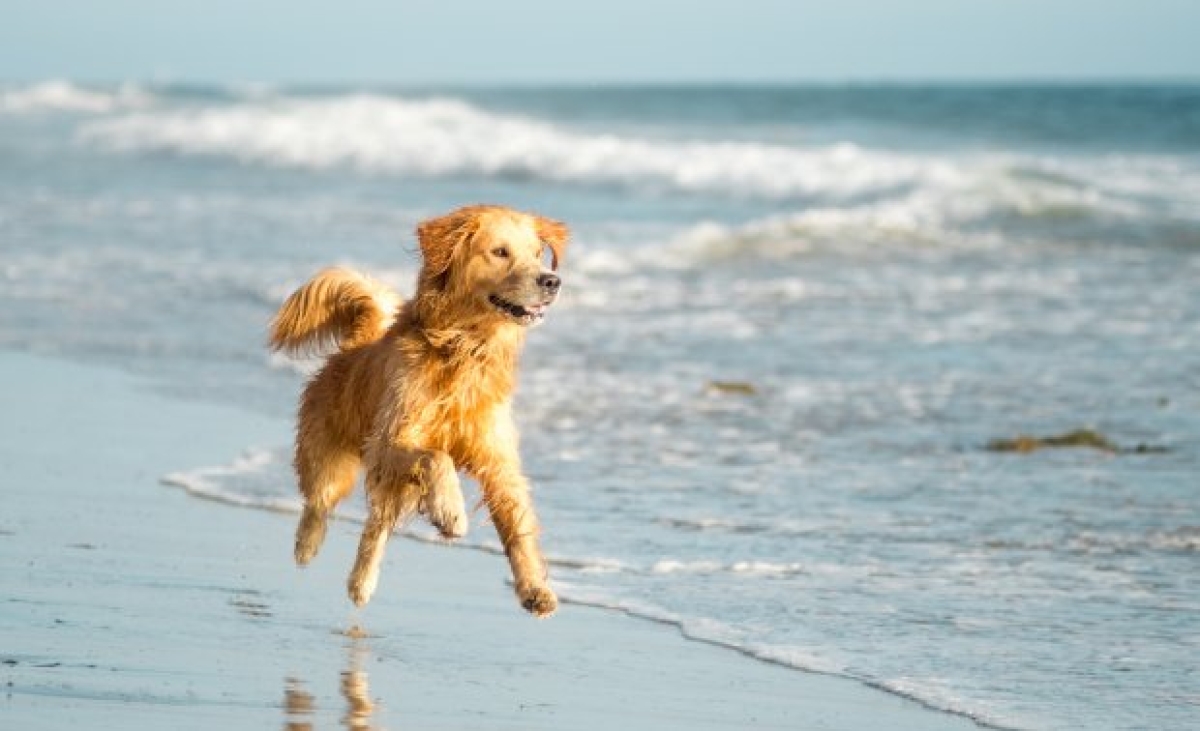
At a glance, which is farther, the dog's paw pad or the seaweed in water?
the seaweed in water

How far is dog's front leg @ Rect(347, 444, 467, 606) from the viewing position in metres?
6.01

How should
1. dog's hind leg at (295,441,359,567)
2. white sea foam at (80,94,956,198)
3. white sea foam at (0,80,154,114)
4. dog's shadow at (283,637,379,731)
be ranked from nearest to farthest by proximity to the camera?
dog's shadow at (283,637,379,731), dog's hind leg at (295,441,359,567), white sea foam at (80,94,956,198), white sea foam at (0,80,154,114)

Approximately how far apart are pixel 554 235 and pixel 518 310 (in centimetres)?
38

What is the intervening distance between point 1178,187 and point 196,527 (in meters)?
22.9

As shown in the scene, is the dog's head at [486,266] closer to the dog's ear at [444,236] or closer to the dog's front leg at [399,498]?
the dog's ear at [444,236]

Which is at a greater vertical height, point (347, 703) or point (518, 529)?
point (518, 529)

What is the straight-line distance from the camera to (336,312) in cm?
742

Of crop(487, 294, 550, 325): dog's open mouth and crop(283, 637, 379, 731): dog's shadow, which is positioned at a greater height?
crop(487, 294, 550, 325): dog's open mouth

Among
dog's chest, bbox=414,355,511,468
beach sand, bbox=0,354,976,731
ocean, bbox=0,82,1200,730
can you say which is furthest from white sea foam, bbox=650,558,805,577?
dog's chest, bbox=414,355,511,468

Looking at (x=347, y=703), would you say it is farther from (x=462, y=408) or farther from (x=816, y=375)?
(x=816, y=375)

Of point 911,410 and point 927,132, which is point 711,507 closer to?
point 911,410

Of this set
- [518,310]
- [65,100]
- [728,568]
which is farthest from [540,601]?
[65,100]

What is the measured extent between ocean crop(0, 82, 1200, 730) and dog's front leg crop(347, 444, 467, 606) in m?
0.83

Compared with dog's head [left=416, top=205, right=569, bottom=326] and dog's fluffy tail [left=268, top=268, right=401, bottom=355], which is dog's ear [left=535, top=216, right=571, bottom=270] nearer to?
dog's head [left=416, top=205, right=569, bottom=326]
